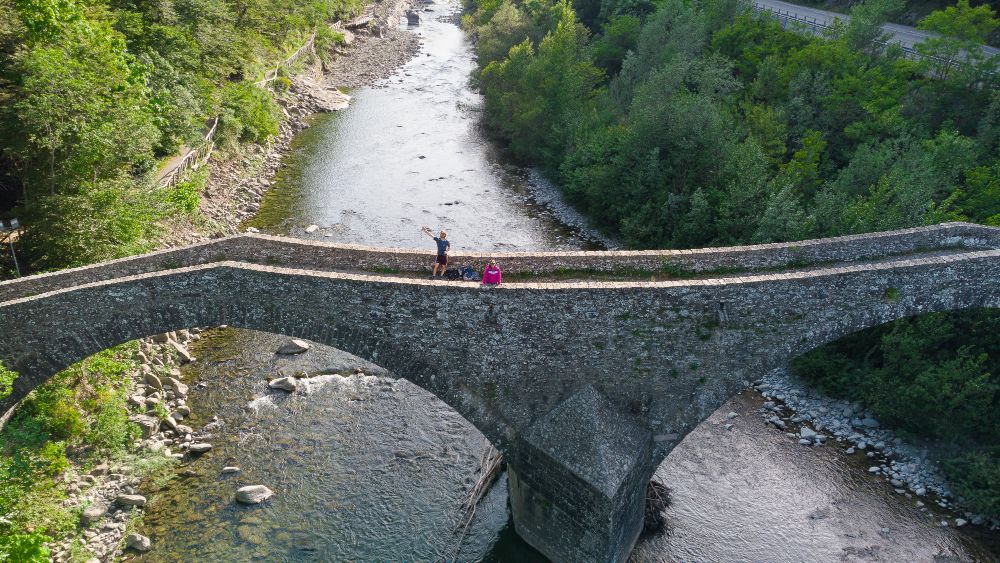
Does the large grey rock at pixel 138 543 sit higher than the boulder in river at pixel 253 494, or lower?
lower

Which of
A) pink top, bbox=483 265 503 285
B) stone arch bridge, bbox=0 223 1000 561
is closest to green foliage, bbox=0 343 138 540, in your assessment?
stone arch bridge, bbox=0 223 1000 561

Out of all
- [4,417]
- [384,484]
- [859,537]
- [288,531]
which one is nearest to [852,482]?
[859,537]

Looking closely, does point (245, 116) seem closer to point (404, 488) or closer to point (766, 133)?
point (404, 488)

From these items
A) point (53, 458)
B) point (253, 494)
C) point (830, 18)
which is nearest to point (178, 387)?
point (53, 458)

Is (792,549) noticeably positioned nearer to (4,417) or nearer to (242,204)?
(4,417)

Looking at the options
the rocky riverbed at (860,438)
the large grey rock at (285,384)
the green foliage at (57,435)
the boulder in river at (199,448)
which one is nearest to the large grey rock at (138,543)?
the green foliage at (57,435)

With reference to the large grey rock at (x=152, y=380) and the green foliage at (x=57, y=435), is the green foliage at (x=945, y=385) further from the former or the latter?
the green foliage at (x=57, y=435)
